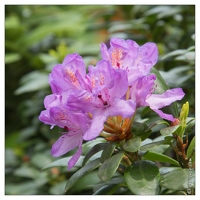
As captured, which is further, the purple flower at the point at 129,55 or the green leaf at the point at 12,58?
the green leaf at the point at 12,58

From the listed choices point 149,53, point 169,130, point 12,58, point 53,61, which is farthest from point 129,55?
point 12,58

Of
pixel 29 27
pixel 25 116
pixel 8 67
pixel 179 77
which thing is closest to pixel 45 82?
pixel 25 116

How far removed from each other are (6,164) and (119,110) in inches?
49.4

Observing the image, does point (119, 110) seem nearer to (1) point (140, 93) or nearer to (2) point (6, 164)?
(1) point (140, 93)

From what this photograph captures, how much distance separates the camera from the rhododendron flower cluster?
0.73 metres

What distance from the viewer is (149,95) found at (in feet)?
2.63

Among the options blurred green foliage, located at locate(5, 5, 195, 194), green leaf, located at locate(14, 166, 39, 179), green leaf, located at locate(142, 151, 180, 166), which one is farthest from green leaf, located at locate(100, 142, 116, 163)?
green leaf, located at locate(14, 166, 39, 179)

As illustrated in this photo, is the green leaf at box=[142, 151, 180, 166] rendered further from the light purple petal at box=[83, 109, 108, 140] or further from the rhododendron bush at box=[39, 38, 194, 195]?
the light purple petal at box=[83, 109, 108, 140]

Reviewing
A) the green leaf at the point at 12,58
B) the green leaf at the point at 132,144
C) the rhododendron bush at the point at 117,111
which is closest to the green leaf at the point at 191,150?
the rhododendron bush at the point at 117,111

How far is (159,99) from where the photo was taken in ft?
2.63

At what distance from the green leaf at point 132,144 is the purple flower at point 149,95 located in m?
0.06

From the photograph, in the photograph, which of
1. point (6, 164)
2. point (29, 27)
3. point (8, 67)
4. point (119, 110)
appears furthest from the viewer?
point (29, 27)

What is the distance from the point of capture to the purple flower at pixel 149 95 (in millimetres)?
763

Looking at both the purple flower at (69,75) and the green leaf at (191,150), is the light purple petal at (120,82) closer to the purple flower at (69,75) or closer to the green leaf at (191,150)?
the purple flower at (69,75)
